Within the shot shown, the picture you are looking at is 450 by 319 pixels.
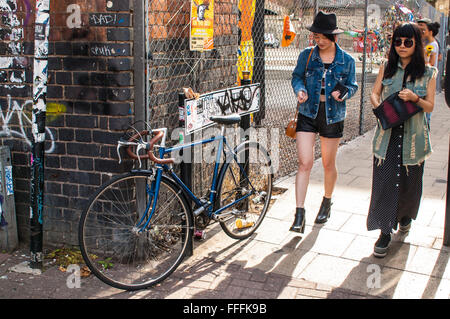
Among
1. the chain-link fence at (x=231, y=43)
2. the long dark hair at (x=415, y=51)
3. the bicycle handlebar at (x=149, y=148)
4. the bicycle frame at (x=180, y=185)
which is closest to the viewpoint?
the bicycle handlebar at (x=149, y=148)

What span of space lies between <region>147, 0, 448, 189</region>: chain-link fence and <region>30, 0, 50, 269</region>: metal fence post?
75cm

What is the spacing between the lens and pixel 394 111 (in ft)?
13.9

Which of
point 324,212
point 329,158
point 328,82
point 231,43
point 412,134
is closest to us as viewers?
point 412,134

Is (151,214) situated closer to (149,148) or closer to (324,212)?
(149,148)

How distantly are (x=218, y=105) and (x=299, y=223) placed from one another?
1255 mm

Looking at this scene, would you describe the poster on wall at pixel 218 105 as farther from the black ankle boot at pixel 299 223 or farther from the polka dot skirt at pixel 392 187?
the polka dot skirt at pixel 392 187

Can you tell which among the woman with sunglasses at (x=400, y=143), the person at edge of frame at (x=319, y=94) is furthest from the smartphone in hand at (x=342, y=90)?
the woman with sunglasses at (x=400, y=143)

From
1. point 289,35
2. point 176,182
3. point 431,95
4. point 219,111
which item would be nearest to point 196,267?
point 176,182

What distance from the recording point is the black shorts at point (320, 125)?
190 inches

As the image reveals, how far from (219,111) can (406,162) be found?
5.33ft

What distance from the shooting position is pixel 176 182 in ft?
13.2

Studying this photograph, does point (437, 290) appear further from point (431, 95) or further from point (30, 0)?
point (30, 0)

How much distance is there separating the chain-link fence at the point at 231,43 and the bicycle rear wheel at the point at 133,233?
62 cm

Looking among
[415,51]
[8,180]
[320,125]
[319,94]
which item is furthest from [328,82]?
[8,180]
